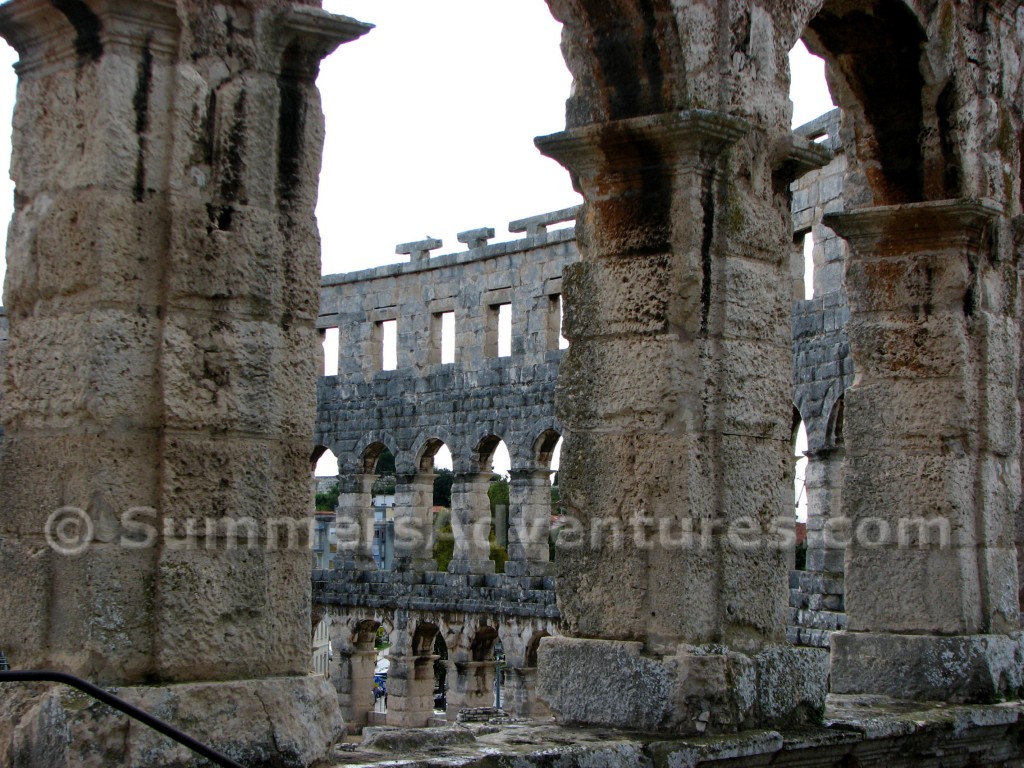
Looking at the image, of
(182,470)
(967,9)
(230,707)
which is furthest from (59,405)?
(967,9)

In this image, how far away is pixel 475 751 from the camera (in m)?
5.80

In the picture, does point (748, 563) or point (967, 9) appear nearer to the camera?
point (748, 563)

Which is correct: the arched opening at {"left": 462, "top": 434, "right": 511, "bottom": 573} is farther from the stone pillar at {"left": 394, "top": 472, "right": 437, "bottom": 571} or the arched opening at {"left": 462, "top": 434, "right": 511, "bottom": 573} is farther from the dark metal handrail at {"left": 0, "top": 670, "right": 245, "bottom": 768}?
the dark metal handrail at {"left": 0, "top": 670, "right": 245, "bottom": 768}

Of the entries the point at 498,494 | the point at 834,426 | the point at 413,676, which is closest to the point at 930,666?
the point at 834,426

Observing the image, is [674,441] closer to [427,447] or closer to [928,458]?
[928,458]

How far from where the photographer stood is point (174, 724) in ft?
15.7

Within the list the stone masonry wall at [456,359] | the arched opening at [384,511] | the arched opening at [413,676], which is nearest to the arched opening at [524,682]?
the arched opening at [413,676]

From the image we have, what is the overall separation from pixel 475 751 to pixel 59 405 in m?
2.02

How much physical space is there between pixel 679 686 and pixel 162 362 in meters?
2.58

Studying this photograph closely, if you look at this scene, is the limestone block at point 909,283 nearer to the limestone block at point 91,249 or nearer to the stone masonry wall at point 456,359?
the limestone block at point 91,249

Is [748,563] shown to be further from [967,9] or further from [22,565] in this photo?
→ [967,9]

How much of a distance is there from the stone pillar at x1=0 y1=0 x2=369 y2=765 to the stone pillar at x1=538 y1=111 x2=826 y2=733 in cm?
171

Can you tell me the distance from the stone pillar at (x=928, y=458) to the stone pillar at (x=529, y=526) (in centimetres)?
1447

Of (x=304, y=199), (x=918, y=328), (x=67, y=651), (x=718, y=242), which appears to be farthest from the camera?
(x=918, y=328)
